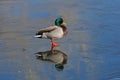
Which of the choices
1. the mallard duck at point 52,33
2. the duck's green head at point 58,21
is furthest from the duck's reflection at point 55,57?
the duck's green head at point 58,21

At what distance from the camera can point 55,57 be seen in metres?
8.62

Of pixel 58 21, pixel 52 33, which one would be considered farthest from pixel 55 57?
pixel 58 21

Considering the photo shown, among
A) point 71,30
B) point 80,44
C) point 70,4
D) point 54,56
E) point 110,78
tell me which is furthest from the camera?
point 70,4

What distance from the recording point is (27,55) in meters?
8.73

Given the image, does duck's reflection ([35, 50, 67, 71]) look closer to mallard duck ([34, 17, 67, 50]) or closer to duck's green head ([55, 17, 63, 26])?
mallard duck ([34, 17, 67, 50])

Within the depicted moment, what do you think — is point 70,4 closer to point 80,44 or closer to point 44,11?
point 44,11

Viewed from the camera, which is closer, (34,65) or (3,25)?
(34,65)

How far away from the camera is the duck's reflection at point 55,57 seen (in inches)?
324

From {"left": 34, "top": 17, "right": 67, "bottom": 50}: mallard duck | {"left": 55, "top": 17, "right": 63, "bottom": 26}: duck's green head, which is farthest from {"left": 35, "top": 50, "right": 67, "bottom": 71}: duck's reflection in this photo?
{"left": 55, "top": 17, "right": 63, "bottom": 26}: duck's green head

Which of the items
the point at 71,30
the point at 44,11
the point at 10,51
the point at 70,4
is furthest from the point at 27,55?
the point at 70,4

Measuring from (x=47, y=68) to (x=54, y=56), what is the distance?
2.46 ft

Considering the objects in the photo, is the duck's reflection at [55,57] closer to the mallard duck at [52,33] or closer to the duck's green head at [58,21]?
the mallard duck at [52,33]

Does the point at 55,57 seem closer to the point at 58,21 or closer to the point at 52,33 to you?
the point at 52,33

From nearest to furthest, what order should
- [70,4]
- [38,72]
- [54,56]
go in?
[38,72], [54,56], [70,4]
